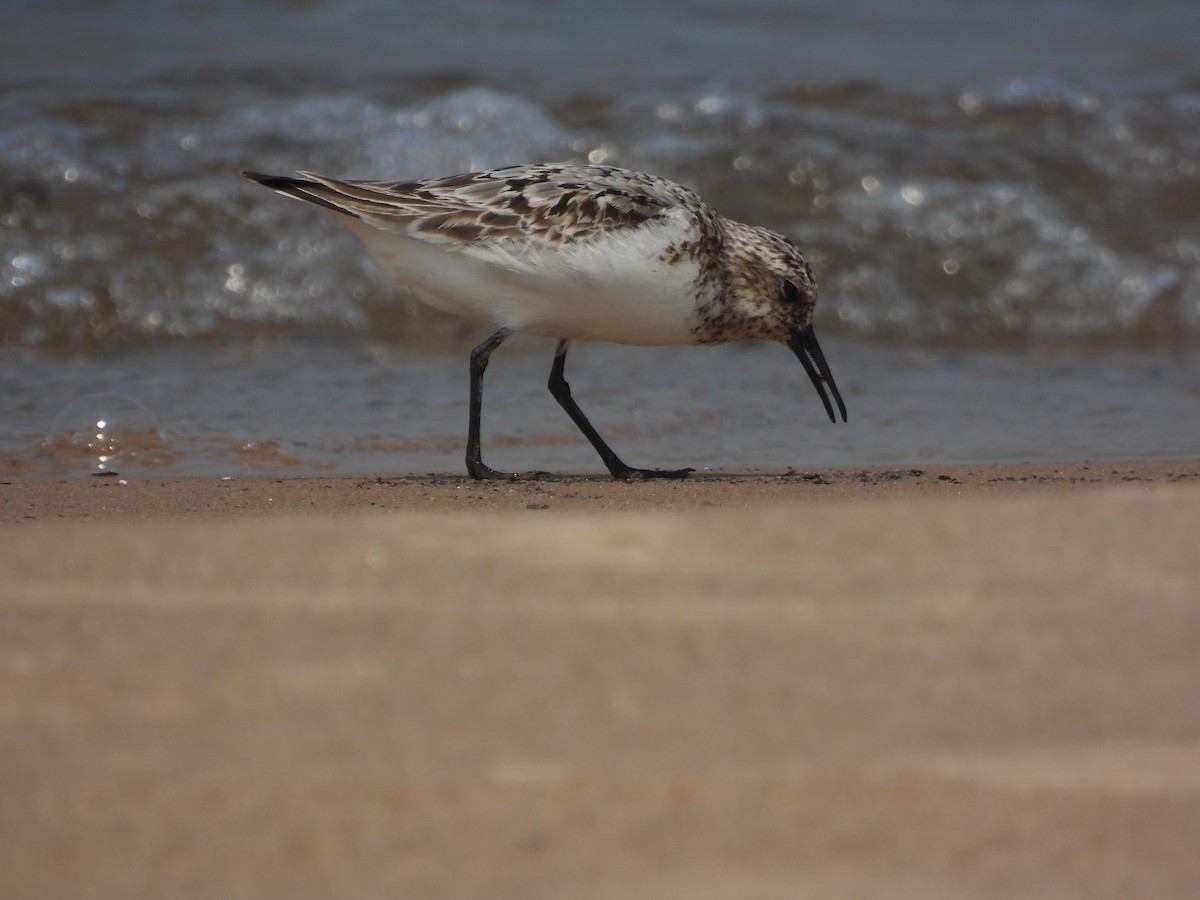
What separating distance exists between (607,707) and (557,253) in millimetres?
3050

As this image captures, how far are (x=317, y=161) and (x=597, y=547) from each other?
785 centimetres

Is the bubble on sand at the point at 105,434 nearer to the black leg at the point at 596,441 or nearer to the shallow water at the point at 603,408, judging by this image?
the shallow water at the point at 603,408

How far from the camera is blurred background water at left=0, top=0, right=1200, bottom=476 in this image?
7.00 metres

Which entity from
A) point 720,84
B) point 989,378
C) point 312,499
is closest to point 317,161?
point 720,84

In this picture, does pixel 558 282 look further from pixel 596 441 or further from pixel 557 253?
pixel 596 441

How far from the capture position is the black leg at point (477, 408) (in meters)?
5.77

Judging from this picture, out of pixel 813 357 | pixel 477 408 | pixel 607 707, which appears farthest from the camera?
pixel 813 357

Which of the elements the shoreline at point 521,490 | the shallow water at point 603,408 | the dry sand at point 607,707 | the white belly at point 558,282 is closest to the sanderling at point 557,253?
the white belly at point 558,282


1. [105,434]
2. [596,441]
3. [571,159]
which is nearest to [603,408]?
[596,441]

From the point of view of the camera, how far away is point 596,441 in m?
6.16

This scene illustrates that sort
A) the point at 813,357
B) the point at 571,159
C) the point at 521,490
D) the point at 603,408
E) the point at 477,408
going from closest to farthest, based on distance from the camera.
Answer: the point at 521,490 → the point at 477,408 → the point at 813,357 → the point at 603,408 → the point at 571,159

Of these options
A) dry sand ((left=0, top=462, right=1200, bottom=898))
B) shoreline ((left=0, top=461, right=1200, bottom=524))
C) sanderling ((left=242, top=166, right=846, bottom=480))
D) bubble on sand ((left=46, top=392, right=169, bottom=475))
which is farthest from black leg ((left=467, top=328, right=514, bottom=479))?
dry sand ((left=0, top=462, right=1200, bottom=898))

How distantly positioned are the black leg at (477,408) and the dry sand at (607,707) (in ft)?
5.92

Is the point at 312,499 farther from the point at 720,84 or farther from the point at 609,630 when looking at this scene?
the point at 720,84
